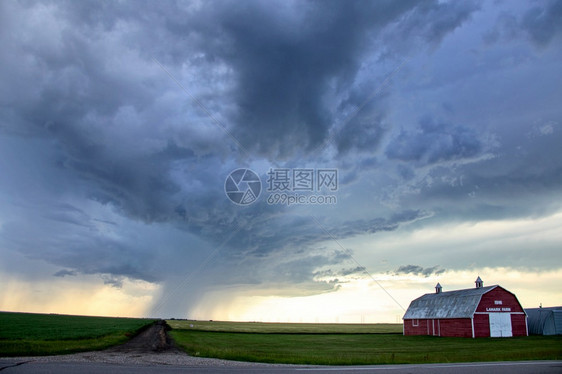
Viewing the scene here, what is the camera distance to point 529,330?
213 ft

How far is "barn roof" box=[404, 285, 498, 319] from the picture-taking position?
59500 mm

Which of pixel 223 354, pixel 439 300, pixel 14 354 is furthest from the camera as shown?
pixel 439 300

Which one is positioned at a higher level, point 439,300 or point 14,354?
point 439,300

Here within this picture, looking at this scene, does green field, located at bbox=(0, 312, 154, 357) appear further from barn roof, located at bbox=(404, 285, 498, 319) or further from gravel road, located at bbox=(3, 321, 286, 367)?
barn roof, located at bbox=(404, 285, 498, 319)

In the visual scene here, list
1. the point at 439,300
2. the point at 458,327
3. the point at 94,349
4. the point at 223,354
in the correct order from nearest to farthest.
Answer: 1. the point at 223,354
2. the point at 94,349
3. the point at 458,327
4. the point at 439,300

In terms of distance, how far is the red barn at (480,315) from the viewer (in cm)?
5766

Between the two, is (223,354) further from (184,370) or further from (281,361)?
(184,370)

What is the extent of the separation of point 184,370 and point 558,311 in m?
62.2

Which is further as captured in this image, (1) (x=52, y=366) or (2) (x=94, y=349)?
(2) (x=94, y=349)

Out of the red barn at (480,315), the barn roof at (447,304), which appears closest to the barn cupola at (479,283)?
the red barn at (480,315)

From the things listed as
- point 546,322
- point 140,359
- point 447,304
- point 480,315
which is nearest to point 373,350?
point 140,359

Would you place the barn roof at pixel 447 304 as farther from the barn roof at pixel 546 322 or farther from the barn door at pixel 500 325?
the barn roof at pixel 546 322

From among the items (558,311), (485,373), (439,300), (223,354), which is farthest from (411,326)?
(485,373)

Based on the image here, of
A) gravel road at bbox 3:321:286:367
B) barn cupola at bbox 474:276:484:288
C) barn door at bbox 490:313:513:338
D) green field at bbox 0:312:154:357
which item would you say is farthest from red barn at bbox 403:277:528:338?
gravel road at bbox 3:321:286:367
